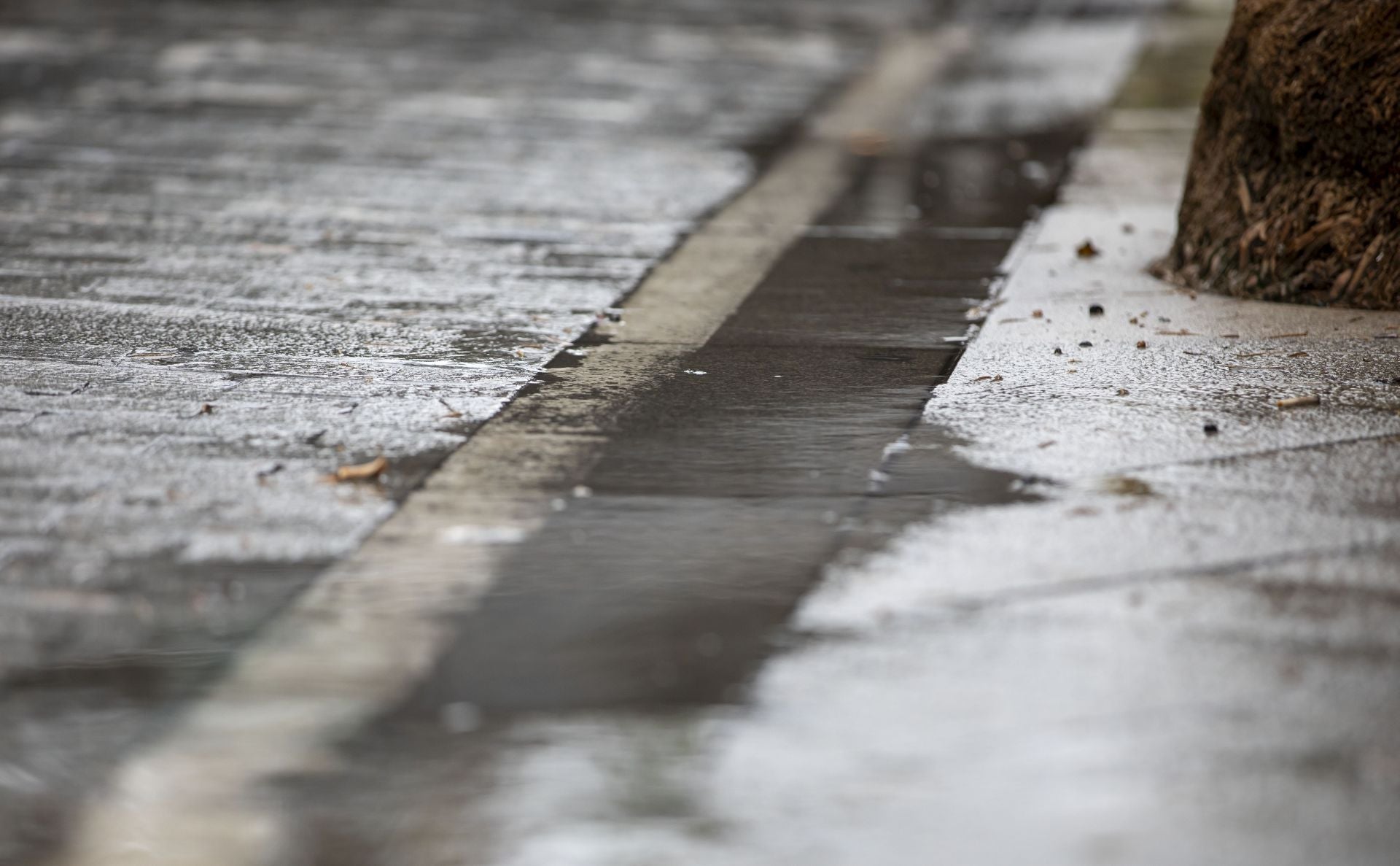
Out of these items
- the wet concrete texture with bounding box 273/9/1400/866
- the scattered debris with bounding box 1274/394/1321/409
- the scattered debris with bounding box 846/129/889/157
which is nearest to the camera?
the wet concrete texture with bounding box 273/9/1400/866

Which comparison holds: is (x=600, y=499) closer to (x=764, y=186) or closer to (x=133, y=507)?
(x=133, y=507)

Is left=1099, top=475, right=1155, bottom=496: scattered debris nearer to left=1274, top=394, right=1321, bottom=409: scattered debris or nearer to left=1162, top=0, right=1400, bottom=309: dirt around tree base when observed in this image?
→ left=1274, top=394, right=1321, bottom=409: scattered debris

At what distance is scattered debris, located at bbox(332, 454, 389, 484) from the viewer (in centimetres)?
405

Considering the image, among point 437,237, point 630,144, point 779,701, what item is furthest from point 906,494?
point 630,144

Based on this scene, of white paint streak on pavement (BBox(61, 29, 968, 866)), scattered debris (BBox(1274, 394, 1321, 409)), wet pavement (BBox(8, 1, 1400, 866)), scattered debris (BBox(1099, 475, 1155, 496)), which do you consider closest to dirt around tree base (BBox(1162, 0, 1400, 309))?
wet pavement (BBox(8, 1, 1400, 866))

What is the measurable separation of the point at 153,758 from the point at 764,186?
5.97 meters

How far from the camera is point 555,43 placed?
1380cm

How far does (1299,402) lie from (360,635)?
2.69m

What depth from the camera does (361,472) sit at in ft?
13.3

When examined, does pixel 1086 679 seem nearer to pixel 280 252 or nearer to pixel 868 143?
pixel 280 252

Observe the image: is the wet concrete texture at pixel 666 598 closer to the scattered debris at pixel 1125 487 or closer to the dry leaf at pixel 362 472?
the scattered debris at pixel 1125 487

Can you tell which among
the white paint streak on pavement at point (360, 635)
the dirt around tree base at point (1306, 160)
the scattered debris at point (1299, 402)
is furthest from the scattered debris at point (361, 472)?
the dirt around tree base at point (1306, 160)

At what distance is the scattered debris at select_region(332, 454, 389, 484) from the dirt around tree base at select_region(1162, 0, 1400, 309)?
3290 mm

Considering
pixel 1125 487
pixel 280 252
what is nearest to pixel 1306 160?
pixel 1125 487
